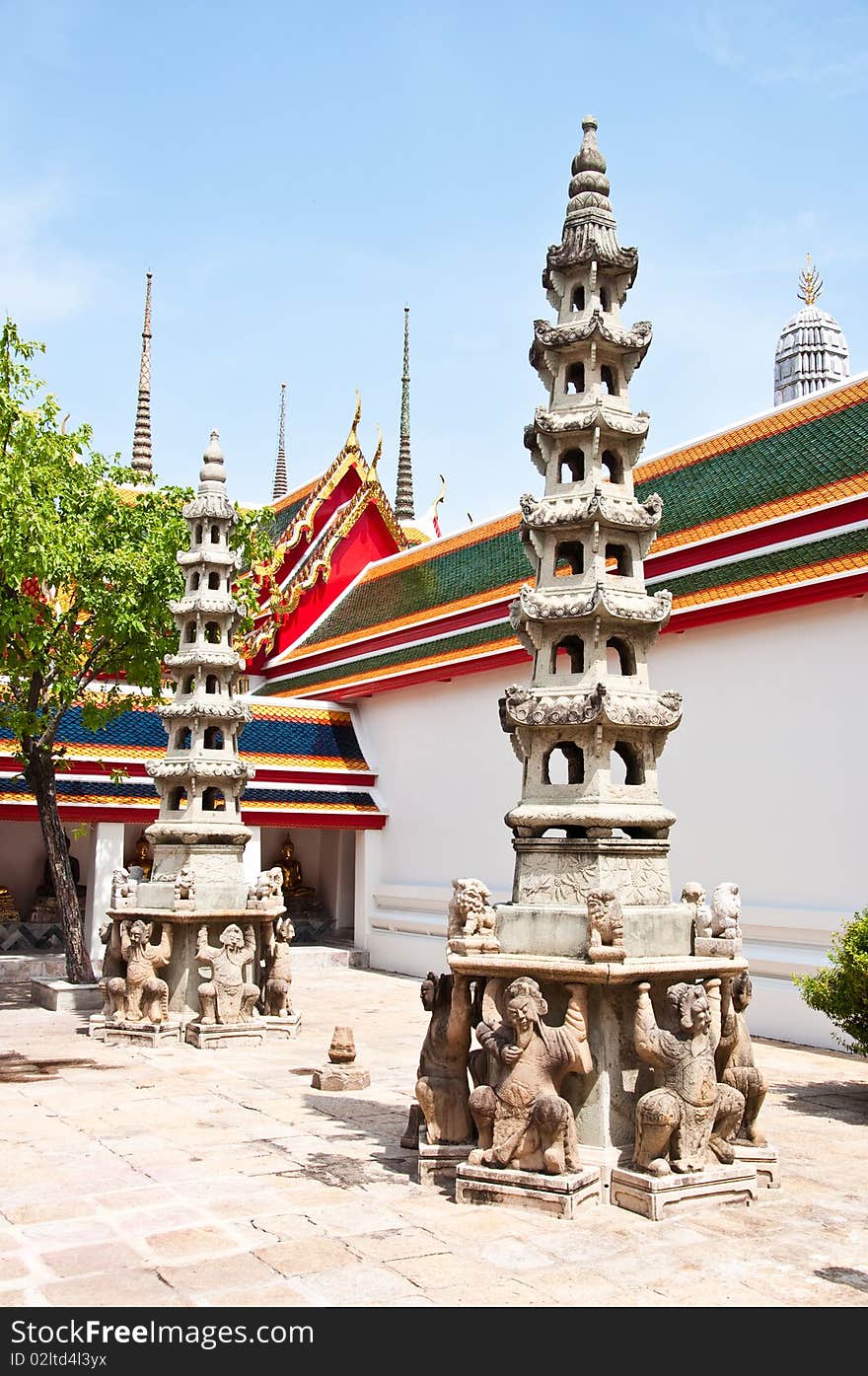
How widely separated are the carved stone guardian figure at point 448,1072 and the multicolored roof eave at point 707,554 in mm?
7544

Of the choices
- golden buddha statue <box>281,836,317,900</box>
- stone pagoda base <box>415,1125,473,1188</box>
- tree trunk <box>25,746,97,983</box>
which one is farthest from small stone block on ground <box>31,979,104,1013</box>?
golden buddha statue <box>281,836,317,900</box>

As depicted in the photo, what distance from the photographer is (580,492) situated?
8.77 meters

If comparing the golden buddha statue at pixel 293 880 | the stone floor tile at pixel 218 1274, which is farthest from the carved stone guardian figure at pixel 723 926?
the golden buddha statue at pixel 293 880

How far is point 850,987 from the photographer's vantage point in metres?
10.1

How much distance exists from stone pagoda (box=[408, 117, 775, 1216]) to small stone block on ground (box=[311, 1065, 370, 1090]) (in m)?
3.02

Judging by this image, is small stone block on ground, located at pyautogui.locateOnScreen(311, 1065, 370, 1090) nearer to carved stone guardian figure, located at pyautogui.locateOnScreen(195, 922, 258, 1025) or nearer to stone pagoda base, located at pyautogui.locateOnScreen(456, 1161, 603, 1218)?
carved stone guardian figure, located at pyautogui.locateOnScreen(195, 922, 258, 1025)

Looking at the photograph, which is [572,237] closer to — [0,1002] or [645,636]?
[645,636]

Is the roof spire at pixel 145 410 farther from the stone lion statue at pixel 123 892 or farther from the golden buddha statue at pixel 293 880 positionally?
the stone lion statue at pixel 123 892

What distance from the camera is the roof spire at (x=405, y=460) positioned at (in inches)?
1571

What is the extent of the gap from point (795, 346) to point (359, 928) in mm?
26361

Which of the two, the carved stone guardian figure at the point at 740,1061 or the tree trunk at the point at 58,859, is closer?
the carved stone guardian figure at the point at 740,1061

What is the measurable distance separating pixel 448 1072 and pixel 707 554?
9.95 m
